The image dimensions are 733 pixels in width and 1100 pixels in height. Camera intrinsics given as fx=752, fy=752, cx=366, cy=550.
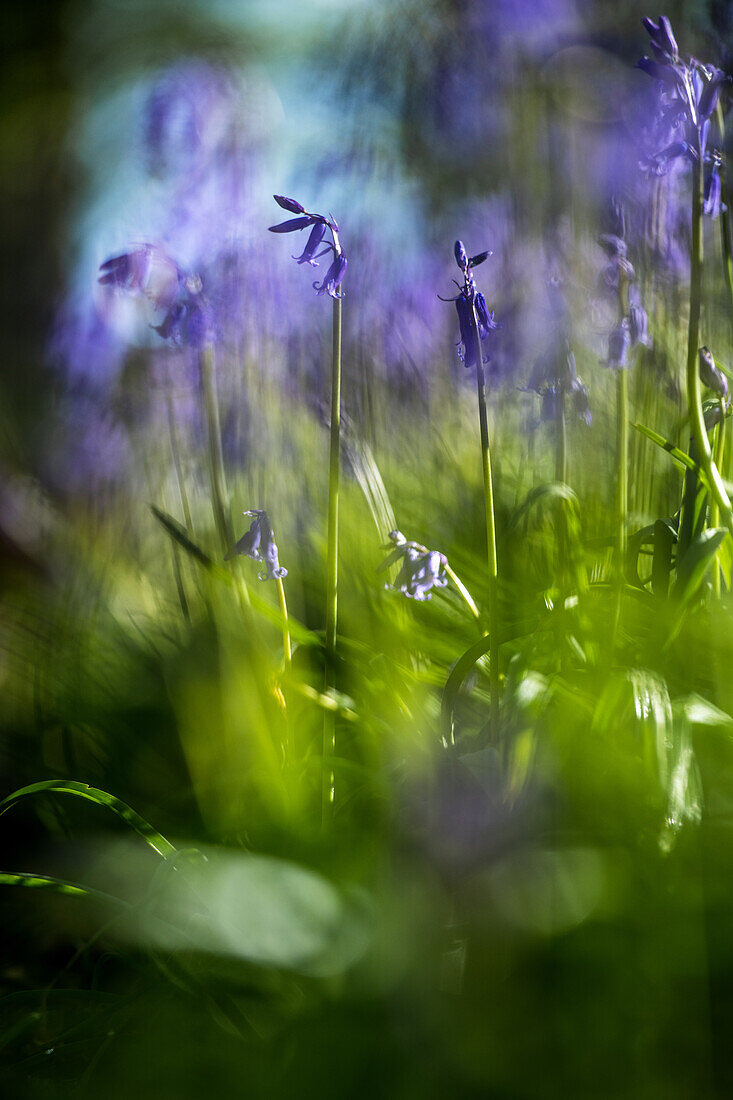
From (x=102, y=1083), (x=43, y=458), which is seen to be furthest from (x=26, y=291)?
(x=102, y=1083)

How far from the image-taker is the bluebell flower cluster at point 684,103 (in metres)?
0.39

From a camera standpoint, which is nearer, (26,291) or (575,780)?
(575,780)

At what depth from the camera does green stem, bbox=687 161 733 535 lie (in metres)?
0.38

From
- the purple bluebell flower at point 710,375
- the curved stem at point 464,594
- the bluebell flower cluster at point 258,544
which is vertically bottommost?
the curved stem at point 464,594

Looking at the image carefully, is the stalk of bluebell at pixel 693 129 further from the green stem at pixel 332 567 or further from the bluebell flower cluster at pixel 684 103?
the green stem at pixel 332 567

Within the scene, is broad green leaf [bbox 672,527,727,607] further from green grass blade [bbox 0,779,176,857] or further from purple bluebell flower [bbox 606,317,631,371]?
green grass blade [bbox 0,779,176,857]

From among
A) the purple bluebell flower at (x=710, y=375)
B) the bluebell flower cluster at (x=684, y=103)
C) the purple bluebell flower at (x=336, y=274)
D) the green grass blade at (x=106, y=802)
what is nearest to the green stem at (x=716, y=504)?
the purple bluebell flower at (x=710, y=375)

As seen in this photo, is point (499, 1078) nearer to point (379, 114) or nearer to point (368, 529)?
point (368, 529)

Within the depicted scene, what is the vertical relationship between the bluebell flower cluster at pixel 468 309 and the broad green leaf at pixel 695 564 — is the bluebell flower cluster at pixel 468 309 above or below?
above

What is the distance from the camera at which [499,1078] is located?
0.32 m

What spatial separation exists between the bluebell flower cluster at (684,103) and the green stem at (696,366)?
0.06 feet

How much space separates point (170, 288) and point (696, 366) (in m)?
0.30

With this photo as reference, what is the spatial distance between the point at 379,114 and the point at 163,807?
0.51 meters

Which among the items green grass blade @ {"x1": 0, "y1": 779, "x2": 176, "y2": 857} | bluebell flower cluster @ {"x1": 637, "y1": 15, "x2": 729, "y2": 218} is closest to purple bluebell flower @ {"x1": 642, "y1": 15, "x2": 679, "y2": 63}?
bluebell flower cluster @ {"x1": 637, "y1": 15, "x2": 729, "y2": 218}
